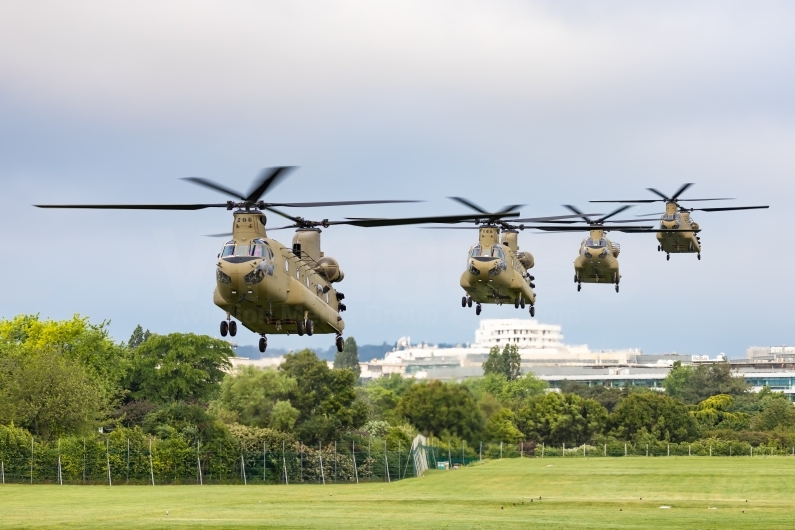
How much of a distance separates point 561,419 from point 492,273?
7661 centimetres

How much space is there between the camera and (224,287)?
40844 millimetres

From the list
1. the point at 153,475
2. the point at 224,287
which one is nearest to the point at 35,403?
the point at 153,475

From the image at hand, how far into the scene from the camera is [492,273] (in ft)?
185

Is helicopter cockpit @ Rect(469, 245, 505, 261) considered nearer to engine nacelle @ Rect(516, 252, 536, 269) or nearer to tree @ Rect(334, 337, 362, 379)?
engine nacelle @ Rect(516, 252, 536, 269)

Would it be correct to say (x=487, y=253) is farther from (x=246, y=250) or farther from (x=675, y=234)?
(x=675, y=234)

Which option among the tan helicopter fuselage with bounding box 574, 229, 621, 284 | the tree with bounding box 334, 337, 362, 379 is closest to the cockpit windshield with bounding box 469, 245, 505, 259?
the tan helicopter fuselage with bounding box 574, 229, 621, 284

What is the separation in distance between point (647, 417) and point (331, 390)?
41.3 meters

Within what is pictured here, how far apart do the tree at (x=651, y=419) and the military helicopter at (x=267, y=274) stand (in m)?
90.1

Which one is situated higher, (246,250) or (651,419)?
(246,250)

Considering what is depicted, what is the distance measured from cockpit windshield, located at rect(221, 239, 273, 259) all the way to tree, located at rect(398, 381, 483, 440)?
57714 mm

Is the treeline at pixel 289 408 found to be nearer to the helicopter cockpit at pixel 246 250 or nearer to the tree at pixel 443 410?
the tree at pixel 443 410

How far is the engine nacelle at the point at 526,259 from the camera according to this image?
6438 centimetres

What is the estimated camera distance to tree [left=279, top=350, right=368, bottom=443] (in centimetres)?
10406

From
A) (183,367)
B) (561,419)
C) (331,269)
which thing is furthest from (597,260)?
(561,419)
